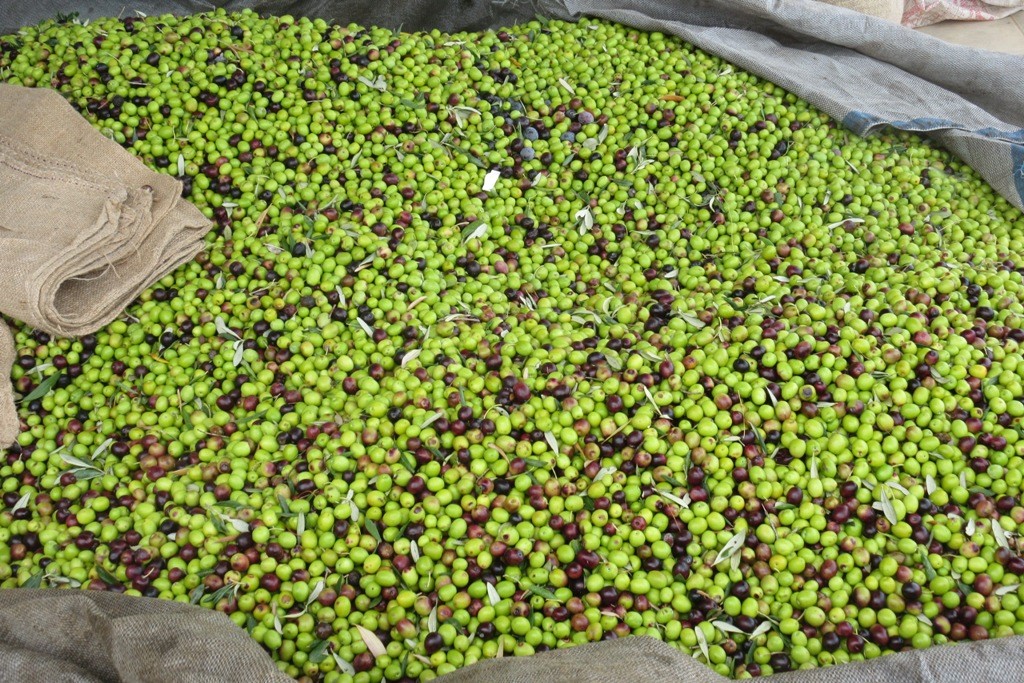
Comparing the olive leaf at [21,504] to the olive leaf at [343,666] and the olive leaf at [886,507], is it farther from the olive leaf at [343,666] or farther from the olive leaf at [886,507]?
the olive leaf at [886,507]

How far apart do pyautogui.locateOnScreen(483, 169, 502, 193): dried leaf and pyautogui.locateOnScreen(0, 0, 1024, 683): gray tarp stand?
133 centimetres

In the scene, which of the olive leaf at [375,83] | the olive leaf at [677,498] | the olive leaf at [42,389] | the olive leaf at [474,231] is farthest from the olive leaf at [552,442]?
the olive leaf at [375,83]

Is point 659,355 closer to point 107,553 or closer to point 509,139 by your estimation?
point 509,139

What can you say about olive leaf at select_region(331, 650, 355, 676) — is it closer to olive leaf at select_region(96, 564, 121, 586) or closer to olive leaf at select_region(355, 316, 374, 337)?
olive leaf at select_region(96, 564, 121, 586)

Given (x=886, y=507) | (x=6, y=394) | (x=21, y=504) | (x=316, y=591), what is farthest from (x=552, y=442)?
(x=6, y=394)

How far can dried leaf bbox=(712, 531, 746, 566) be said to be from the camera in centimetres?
217

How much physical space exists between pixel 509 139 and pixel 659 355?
1.35 meters

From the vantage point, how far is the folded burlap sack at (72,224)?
2.48 m

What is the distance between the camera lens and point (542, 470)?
2.31 meters

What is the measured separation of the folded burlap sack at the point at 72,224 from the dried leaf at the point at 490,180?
113 centimetres

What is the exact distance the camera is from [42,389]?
2568mm

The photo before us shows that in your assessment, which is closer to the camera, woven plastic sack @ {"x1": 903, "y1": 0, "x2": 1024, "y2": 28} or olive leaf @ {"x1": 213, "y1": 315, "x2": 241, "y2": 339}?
olive leaf @ {"x1": 213, "y1": 315, "x2": 241, "y2": 339}

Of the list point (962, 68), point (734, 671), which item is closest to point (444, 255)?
point (734, 671)

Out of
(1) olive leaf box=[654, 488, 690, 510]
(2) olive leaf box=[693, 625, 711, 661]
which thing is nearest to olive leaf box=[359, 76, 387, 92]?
(1) olive leaf box=[654, 488, 690, 510]
